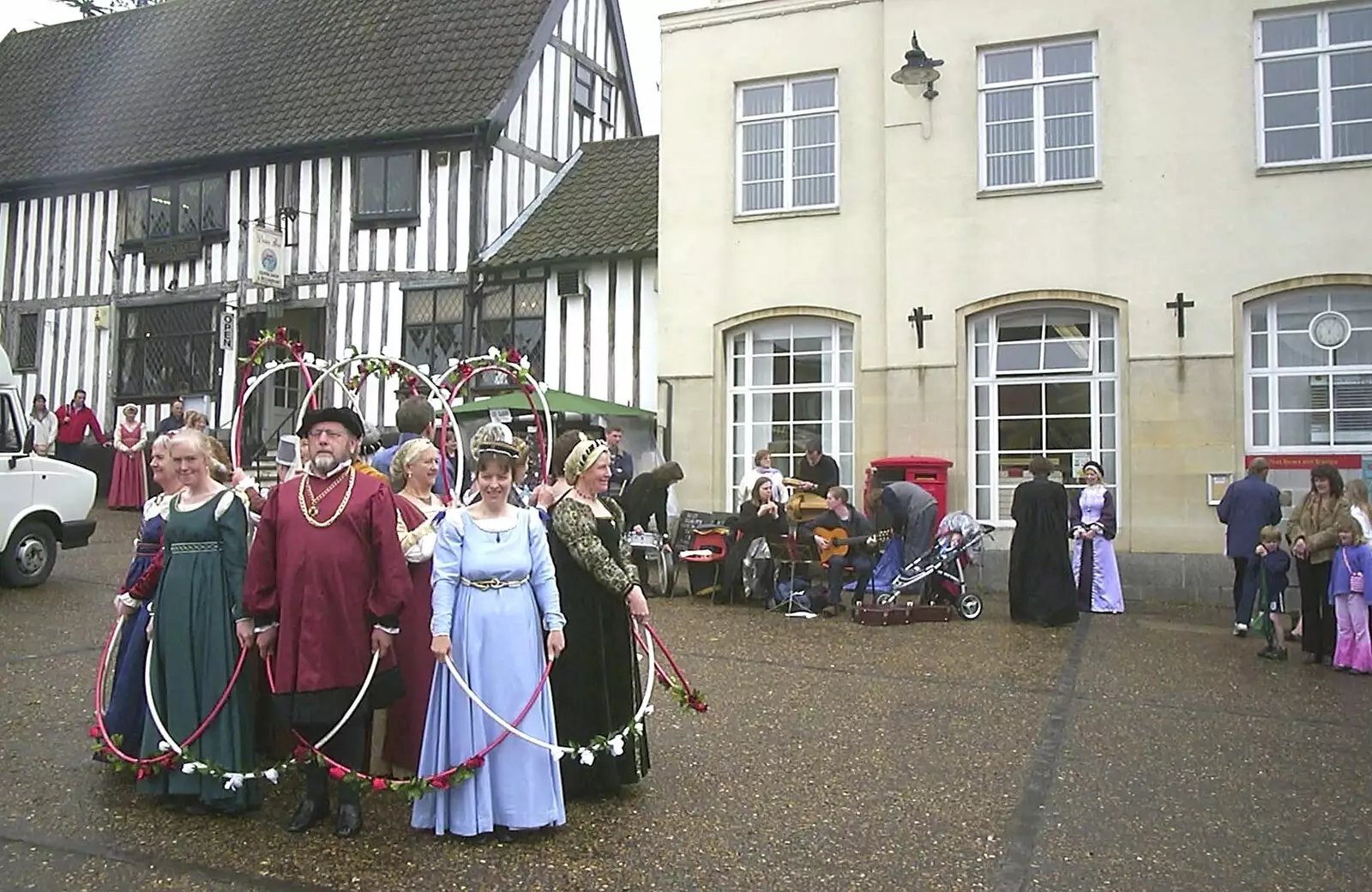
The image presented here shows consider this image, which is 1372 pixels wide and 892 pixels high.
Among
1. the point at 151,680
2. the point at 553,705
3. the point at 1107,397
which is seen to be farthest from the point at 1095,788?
the point at 1107,397

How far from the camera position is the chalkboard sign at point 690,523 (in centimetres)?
1168

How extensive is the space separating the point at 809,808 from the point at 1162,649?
5.18 m

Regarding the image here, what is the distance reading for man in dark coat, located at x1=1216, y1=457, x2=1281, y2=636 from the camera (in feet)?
32.5

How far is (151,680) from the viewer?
4.63 meters

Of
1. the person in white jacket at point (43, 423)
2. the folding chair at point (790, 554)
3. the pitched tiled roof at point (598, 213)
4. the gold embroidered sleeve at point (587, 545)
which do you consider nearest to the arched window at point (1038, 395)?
the folding chair at point (790, 554)

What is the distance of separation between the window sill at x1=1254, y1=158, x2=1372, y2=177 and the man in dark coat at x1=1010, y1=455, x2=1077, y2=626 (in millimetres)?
4327

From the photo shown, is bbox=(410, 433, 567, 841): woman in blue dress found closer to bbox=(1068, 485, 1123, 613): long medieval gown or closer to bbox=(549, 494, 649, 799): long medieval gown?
bbox=(549, 494, 649, 799): long medieval gown

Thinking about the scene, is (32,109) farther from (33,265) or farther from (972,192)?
(972,192)

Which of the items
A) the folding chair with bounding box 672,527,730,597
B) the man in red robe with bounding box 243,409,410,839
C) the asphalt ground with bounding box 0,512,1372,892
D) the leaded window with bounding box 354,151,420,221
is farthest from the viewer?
the leaded window with bounding box 354,151,420,221

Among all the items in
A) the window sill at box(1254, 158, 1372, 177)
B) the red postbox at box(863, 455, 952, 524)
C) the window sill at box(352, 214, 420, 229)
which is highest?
the window sill at box(352, 214, 420, 229)

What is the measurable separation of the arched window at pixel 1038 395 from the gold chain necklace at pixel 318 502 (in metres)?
9.44

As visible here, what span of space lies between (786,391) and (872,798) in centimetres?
906

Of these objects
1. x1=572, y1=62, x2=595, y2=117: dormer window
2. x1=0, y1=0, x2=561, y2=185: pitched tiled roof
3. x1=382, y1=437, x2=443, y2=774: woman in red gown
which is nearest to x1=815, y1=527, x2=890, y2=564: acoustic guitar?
x1=382, y1=437, x2=443, y2=774: woman in red gown

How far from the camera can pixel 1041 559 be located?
10094mm
